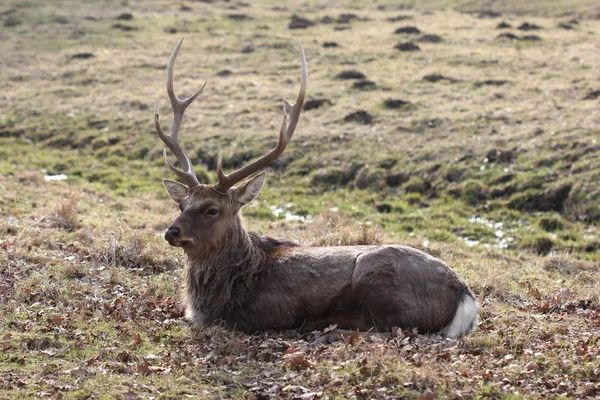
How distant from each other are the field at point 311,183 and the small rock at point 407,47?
233 millimetres

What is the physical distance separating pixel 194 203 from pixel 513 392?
369 cm

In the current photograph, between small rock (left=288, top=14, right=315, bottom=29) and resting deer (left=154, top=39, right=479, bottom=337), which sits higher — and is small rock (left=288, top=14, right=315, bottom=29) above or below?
below

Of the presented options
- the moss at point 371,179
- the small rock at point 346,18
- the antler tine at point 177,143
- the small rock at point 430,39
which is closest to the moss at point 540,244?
the moss at point 371,179

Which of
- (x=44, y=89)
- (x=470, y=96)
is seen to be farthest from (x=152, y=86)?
(x=470, y=96)

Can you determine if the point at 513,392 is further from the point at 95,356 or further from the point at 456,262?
the point at 456,262

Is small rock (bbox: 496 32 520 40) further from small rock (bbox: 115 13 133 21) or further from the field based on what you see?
Result: small rock (bbox: 115 13 133 21)

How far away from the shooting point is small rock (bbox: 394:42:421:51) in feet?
89.9

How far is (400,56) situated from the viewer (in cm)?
2650

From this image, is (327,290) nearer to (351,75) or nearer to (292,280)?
(292,280)

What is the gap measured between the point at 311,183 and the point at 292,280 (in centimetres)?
847

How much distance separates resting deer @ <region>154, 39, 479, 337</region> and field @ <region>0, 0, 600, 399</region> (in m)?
0.27

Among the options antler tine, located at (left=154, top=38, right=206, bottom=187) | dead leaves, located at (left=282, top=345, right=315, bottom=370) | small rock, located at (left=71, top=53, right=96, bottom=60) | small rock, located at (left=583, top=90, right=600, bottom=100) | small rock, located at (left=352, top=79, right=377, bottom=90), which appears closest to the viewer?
dead leaves, located at (left=282, top=345, right=315, bottom=370)

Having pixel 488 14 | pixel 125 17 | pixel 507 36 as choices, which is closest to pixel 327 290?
pixel 507 36

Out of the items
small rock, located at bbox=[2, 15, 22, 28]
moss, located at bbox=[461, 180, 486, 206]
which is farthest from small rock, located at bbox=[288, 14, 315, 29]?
moss, located at bbox=[461, 180, 486, 206]
